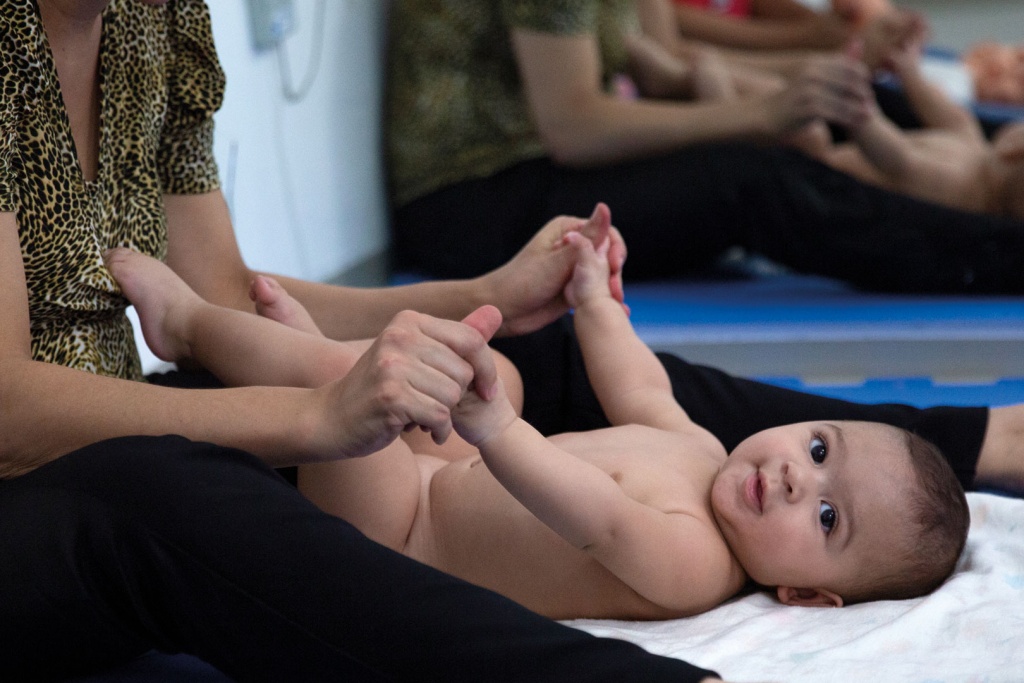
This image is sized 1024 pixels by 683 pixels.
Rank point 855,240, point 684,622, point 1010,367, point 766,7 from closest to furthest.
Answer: point 684,622 < point 1010,367 < point 855,240 < point 766,7

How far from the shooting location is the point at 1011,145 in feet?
7.79

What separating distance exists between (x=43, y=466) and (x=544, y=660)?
0.37 meters

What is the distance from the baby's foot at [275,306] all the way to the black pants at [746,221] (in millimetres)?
1111

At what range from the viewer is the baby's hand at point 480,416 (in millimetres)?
791

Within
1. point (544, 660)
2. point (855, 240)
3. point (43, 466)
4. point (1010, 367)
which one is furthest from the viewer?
point (855, 240)

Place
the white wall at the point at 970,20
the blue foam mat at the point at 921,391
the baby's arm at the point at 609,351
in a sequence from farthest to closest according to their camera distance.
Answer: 1. the white wall at the point at 970,20
2. the blue foam mat at the point at 921,391
3. the baby's arm at the point at 609,351

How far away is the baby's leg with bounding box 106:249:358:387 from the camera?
3.10 feet

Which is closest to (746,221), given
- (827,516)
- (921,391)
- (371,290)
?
(921,391)

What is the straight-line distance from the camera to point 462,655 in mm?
606

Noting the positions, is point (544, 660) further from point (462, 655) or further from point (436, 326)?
point (436, 326)

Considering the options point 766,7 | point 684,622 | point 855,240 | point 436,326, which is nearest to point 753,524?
point 684,622

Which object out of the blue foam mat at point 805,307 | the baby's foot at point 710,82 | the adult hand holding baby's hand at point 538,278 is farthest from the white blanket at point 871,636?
the baby's foot at point 710,82

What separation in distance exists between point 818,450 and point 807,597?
138 mm

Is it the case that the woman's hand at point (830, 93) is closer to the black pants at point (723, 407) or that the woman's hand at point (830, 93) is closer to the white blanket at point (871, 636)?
the black pants at point (723, 407)
